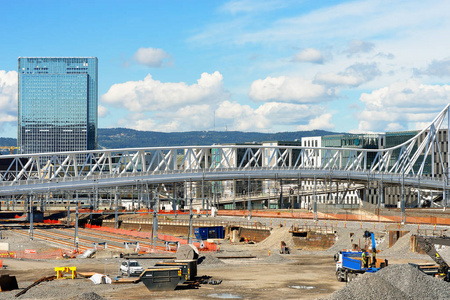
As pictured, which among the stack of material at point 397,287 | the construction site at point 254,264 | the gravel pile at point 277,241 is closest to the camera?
the stack of material at point 397,287

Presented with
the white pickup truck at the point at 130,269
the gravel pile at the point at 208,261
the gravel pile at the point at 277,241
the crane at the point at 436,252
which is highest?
the crane at the point at 436,252

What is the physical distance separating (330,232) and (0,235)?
49590 mm

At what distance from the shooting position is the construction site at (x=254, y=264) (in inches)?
1441

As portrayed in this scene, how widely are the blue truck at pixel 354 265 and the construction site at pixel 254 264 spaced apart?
62mm

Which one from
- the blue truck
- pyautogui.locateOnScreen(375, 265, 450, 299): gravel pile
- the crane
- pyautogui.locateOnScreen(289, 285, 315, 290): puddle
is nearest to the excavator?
the crane

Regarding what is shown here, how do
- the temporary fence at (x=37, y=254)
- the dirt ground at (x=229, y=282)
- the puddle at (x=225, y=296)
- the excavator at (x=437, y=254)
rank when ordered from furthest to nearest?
1. the temporary fence at (x=37, y=254)
2. the excavator at (x=437, y=254)
3. the dirt ground at (x=229, y=282)
4. the puddle at (x=225, y=296)

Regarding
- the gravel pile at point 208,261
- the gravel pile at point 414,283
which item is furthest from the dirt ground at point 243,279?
the gravel pile at point 414,283

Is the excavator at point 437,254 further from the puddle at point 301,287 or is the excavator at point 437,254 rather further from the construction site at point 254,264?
the puddle at point 301,287

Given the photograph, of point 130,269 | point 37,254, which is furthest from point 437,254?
point 37,254

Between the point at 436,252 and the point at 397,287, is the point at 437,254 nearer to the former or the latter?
the point at 436,252

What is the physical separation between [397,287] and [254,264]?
21455 millimetres

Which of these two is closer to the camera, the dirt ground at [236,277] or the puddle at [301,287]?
the dirt ground at [236,277]

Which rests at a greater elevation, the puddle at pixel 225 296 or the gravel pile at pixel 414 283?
the gravel pile at pixel 414 283

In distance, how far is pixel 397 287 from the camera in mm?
32875
